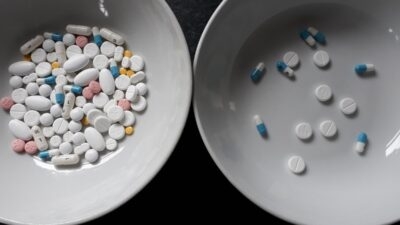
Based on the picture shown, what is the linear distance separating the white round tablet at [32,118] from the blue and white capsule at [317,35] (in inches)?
19.3

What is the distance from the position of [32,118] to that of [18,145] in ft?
0.17

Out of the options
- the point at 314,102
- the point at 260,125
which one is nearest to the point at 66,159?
the point at 260,125

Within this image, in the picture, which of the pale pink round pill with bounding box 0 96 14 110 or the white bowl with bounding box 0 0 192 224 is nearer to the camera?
the white bowl with bounding box 0 0 192 224

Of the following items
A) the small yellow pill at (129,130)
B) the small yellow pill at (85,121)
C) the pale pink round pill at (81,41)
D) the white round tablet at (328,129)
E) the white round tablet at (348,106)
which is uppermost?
the pale pink round pill at (81,41)

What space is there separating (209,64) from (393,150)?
0.36m

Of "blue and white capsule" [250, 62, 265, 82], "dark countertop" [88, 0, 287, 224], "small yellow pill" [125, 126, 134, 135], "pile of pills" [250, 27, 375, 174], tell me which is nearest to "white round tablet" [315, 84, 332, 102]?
"pile of pills" [250, 27, 375, 174]

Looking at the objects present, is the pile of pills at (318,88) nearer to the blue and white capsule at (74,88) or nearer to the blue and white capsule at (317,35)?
the blue and white capsule at (317,35)

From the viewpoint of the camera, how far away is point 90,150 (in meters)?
0.74

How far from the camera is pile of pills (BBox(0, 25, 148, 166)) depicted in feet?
2.41

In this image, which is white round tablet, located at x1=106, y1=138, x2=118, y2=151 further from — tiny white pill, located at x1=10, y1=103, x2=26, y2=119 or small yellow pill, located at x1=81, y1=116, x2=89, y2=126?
tiny white pill, located at x1=10, y1=103, x2=26, y2=119

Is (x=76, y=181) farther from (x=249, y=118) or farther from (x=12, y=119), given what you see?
(x=249, y=118)

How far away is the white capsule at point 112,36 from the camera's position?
0.75m

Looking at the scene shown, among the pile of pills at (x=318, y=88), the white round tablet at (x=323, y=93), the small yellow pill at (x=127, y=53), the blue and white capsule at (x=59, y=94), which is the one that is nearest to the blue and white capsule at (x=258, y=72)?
the pile of pills at (x=318, y=88)

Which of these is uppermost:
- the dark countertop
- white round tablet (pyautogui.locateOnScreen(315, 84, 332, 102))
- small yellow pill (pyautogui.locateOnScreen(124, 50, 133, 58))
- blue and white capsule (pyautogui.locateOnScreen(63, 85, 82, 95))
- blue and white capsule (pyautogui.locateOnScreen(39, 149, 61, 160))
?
small yellow pill (pyautogui.locateOnScreen(124, 50, 133, 58))
